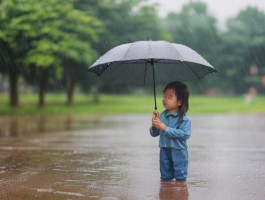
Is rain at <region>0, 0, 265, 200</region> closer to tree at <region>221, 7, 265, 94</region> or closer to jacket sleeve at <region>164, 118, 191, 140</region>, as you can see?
jacket sleeve at <region>164, 118, 191, 140</region>

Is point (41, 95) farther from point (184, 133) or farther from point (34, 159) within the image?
point (184, 133)

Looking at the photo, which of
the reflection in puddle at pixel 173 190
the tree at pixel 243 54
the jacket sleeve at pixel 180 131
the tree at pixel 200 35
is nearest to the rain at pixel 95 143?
the reflection in puddle at pixel 173 190

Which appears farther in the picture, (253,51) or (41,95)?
(253,51)

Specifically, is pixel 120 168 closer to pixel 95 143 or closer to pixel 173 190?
pixel 173 190

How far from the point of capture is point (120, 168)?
24.1 ft

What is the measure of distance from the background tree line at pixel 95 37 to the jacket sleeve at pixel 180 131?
1337 millimetres

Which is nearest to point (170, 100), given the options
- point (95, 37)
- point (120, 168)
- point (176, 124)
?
point (176, 124)

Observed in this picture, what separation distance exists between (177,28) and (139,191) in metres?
51.9

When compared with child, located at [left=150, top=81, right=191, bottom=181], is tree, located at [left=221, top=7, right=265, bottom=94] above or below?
above

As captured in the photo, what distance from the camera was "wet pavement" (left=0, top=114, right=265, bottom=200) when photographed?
553 centimetres

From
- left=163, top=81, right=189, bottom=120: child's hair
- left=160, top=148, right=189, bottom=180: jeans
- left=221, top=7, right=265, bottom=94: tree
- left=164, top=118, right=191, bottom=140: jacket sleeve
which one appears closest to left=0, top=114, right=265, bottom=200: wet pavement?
left=160, top=148, right=189, bottom=180: jeans

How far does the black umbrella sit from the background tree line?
54cm

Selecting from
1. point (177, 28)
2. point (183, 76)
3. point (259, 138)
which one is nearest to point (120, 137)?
point (259, 138)

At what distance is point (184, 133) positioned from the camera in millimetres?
5629
